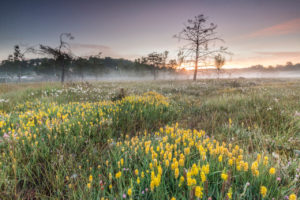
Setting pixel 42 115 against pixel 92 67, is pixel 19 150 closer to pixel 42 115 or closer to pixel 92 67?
pixel 42 115

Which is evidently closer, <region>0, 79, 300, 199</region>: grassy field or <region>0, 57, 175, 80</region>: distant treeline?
<region>0, 79, 300, 199</region>: grassy field

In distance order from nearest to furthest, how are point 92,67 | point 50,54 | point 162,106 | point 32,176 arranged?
1. point 32,176
2. point 162,106
3. point 50,54
4. point 92,67

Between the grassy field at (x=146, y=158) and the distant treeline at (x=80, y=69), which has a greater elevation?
the distant treeline at (x=80, y=69)

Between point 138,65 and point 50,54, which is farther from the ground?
point 138,65

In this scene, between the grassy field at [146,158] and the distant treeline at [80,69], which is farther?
the distant treeline at [80,69]

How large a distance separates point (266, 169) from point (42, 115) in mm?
4596

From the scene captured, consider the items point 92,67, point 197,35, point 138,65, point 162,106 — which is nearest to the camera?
point 162,106

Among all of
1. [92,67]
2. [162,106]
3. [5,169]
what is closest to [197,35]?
[162,106]

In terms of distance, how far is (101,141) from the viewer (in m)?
3.23

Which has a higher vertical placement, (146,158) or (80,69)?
(80,69)

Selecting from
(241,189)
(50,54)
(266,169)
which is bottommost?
(241,189)

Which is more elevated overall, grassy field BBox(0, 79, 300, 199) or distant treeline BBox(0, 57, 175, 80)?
distant treeline BBox(0, 57, 175, 80)

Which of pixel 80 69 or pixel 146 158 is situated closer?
pixel 146 158

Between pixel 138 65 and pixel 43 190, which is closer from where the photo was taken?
pixel 43 190
